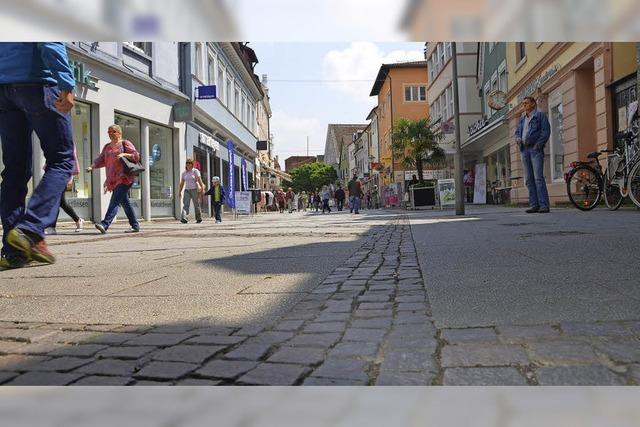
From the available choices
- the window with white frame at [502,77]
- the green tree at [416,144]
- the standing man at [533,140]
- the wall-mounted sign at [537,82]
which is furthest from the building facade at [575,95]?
the green tree at [416,144]

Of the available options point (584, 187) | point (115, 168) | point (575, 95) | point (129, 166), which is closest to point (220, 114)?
point (575, 95)

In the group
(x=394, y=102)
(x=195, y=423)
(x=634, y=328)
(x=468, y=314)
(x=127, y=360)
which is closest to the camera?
(x=195, y=423)

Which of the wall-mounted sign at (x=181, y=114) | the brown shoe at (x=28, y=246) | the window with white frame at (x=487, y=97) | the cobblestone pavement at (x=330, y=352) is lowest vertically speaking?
the cobblestone pavement at (x=330, y=352)

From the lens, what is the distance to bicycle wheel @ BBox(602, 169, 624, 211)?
9.53 meters

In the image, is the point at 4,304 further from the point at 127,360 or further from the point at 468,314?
the point at 468,314

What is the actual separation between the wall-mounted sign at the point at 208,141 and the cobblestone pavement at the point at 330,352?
19.5 m

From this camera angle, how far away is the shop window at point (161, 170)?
12.7 meters

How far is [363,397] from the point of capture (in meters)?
1.45

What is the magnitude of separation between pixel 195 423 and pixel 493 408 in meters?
0.67

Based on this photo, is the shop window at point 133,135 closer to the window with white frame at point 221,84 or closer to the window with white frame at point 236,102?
the window with white frame at point 221,84

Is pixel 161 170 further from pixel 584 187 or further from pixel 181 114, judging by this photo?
pixel 584 187

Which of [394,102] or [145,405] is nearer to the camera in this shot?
[145,405]

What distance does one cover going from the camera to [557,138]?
15648mm
